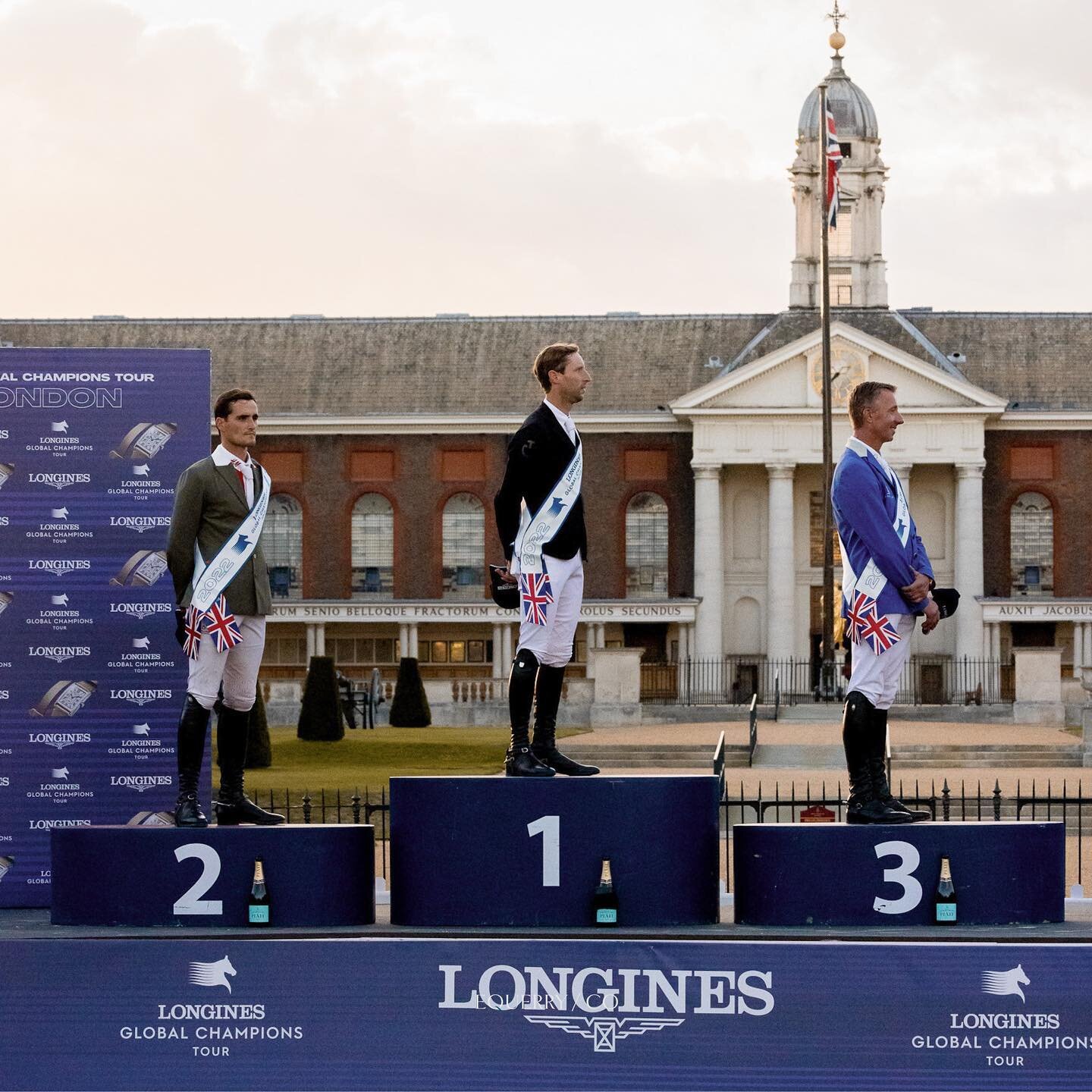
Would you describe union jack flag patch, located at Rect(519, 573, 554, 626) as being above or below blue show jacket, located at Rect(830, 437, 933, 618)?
below

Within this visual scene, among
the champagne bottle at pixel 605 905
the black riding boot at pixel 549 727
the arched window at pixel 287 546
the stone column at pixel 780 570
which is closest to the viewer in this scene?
the champagne bottle at pixel 605 905

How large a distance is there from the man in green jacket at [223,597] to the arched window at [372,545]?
1975 inches

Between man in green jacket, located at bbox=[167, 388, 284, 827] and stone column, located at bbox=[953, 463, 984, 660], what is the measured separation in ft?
160

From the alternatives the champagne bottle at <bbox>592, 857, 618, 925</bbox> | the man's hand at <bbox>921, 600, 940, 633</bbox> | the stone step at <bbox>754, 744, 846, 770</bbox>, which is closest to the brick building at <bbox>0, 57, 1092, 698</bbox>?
the stone step at <bbox>754, 744, 846, 770</bbox>

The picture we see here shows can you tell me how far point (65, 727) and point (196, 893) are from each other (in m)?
2.24

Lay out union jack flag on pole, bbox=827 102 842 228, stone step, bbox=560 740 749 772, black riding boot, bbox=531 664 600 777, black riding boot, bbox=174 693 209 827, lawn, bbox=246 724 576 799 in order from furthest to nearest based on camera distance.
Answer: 1. union jack flag on pole, bbox=827 102 842 228
2. stone step, bbox=560 740 749 772
3. lawn, bbox=246 724 576 799
4. black riding boot, bbox=531 664 600 777
5. black riding boot, bbox=174 693 209 827

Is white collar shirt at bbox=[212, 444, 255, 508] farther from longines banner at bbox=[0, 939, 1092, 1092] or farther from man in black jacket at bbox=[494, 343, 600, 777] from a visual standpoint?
longines banner at bbox=[0, 939, 1092, 1092]

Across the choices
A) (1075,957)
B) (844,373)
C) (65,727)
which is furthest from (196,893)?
(844,373)

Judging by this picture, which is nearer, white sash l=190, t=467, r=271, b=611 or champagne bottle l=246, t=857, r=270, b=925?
champagne bottle l=246, t=857, r=270, b=925

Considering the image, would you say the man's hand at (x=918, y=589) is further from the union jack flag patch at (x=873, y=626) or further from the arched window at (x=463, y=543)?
the arched window at (x=463, y=543)

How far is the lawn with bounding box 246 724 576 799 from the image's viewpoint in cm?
2514

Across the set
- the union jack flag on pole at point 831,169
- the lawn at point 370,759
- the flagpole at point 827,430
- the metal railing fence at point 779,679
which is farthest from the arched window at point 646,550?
the lawn at point 370,759

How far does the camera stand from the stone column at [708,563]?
2282 inches

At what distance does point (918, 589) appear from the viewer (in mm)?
9469
